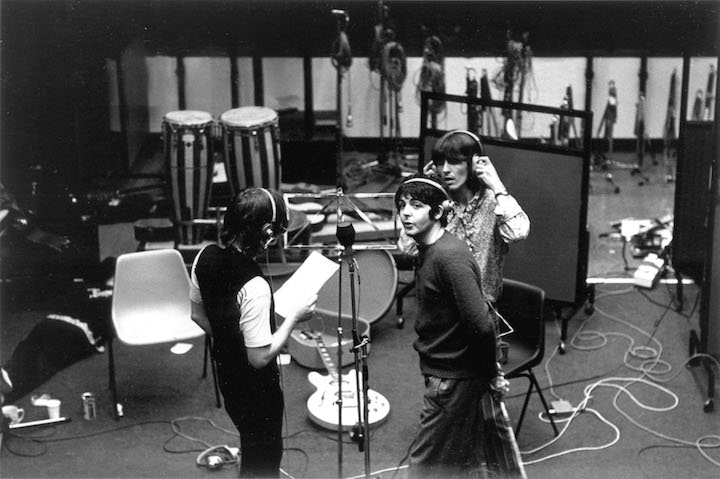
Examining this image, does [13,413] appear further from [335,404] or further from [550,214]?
[550,214]

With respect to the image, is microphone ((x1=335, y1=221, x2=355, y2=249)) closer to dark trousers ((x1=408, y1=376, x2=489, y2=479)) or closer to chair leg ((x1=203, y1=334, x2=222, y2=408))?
dark trousers ((x1=408, y1=376, x2=489, y2=479))

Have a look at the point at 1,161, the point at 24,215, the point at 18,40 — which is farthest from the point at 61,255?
the point at 18,40

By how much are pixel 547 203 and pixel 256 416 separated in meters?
3.03

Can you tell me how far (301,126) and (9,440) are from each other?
5534mm

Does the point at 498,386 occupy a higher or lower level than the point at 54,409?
higher

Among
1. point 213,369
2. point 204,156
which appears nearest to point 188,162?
point 204,156

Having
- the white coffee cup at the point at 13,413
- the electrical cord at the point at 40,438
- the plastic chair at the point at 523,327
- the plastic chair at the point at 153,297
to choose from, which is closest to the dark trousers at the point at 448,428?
the plastic chair at the point at 523,327

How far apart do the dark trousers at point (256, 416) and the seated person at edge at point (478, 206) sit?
982 mm

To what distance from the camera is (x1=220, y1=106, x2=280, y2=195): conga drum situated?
7152mm

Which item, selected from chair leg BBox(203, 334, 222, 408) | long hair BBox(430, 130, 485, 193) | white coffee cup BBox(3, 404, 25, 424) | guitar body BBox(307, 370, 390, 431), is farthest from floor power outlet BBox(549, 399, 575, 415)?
white coffee cup BBox(3, 404, 25, 424)

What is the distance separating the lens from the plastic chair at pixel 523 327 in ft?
15.3

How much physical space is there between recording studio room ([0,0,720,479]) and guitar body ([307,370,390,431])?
15 mm

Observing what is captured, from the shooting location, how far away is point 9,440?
495 centimetres

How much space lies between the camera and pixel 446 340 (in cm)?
352
